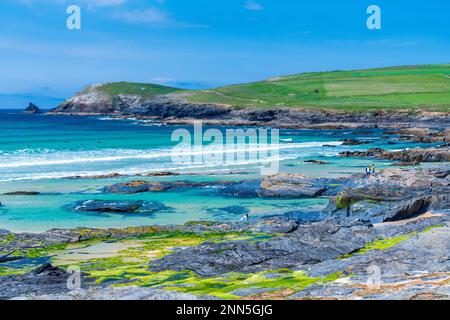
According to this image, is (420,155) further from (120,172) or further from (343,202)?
(120,172)

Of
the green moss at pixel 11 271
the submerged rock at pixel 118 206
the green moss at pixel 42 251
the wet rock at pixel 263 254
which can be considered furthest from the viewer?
the submerged rock at pixel 118 206

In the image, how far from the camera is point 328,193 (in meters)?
40.6

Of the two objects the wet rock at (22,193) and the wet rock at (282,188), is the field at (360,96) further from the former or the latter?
the wet rock at (22,193)

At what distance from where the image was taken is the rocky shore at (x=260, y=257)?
1370 centimetres

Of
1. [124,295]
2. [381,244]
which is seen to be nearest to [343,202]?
[381,244]

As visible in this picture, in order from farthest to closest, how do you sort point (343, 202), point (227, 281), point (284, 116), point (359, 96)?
1. point (359, 96)
2. point (284, 116)
3. point (343, 202)
4. point (227, 281)

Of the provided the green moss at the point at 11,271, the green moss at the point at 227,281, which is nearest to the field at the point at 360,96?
the green moss at the point at 227,281

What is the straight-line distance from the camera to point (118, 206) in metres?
36.2

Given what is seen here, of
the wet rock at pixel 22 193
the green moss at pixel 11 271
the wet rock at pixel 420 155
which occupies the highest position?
the wet rock at pixel 420 155

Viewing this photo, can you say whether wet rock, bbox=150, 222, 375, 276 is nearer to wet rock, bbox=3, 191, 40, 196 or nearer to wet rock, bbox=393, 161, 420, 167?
wet rock, bbox=3, 191, 40, 196

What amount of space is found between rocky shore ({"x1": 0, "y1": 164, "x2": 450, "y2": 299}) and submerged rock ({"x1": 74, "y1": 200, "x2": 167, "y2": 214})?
6986 millimetres

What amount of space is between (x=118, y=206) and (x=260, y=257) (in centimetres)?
1874

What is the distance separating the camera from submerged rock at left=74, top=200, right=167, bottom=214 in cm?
3556

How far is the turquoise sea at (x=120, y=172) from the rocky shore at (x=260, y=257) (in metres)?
4.66
